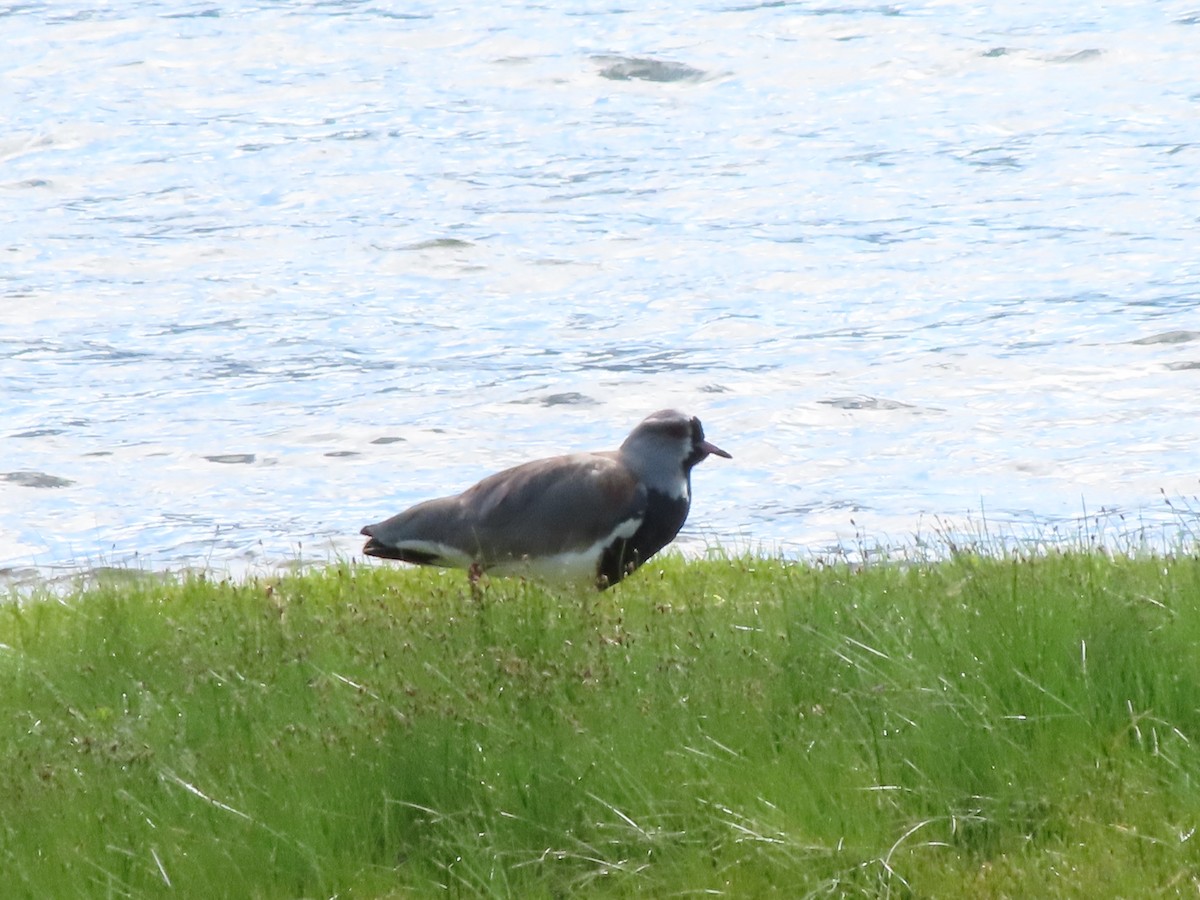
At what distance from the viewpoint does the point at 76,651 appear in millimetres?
8219

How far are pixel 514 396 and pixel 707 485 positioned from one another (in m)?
3.80

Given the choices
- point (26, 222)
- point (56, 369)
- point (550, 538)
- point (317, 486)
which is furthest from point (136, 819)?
point (26, 222)

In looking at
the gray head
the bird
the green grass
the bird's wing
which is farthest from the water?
the green grass

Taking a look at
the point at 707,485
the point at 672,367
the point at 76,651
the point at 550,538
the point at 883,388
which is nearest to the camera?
the point at 76,651

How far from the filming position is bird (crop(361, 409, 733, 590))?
354 inches

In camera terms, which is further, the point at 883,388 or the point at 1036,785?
the point at 883,388

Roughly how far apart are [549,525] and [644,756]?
2570 millimetres

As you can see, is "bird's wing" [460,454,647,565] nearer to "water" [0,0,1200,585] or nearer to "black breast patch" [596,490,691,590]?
"black breast patch" [596,490,691,590]

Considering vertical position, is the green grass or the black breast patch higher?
the green grass

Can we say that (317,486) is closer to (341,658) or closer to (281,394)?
(281,394)

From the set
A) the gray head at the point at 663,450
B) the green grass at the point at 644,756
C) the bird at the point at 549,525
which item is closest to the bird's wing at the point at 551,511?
the bird at the point at 549,525

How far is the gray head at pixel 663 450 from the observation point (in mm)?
9406

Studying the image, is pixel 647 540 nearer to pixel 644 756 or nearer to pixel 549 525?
pixel 549 525

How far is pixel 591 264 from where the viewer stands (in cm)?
2398
